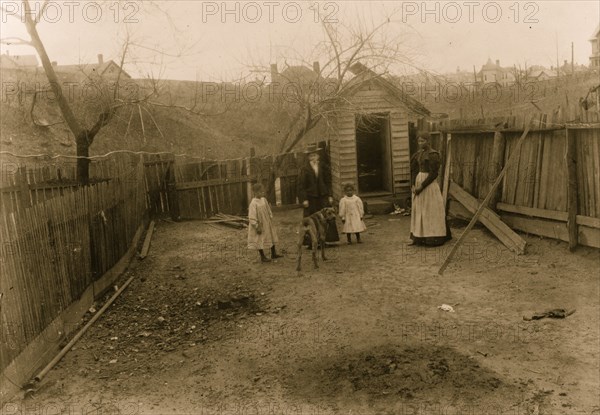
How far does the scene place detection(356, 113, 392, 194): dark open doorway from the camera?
14.9 meters

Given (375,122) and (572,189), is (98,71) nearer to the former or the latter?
(375,122)

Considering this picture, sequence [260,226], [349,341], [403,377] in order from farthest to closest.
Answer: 1. [260,226]
2. [349,341]
3. [403,377]

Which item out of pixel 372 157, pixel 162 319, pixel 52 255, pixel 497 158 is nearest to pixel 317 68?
pixel 372 157

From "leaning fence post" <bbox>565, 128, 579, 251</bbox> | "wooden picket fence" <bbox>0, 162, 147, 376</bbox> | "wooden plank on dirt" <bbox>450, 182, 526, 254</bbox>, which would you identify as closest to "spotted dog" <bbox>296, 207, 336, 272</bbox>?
"wooden plank on dirt" <bbox>450, 182, 526, 254</bbox>

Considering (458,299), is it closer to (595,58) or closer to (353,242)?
(353,242)

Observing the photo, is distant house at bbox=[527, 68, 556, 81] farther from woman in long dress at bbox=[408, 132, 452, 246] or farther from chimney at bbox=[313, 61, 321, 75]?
woman in long dress at bbox=[408, 132, 452, 246]

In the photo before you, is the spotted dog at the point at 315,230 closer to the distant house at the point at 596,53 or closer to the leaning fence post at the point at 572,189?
the leaning fence post at the point at 572,189

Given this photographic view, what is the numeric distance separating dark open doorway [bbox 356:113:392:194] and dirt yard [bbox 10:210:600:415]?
630cm

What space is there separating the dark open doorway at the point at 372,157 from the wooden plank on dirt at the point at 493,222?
389 cm

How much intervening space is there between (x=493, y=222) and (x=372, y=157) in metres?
7.45

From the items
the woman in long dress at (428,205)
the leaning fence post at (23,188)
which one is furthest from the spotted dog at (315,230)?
the leaning fence post at (23,188)

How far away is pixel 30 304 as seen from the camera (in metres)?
5.21

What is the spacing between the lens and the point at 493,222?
9430mm

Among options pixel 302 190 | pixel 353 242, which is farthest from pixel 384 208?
pixel 302 190
